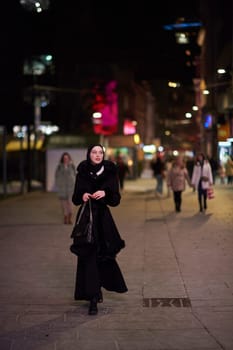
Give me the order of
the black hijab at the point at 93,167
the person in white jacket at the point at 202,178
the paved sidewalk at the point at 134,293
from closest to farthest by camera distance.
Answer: the paved sidewalk at the point at 134,293 → the black hijab at the point at 93,167 → the person in white jacket at the point at 202,178

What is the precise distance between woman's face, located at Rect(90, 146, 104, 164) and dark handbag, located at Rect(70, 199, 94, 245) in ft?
1.46

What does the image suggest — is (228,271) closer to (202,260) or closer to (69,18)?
(202,260)

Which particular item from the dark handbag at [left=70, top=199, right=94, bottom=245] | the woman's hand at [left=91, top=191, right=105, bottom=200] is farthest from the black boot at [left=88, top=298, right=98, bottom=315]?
the woman's hand at [left=91, top=191, right=105, bottom=200]

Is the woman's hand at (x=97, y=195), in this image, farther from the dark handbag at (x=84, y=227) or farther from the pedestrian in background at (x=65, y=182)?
the pedestrian in background at (x=65, y=182)

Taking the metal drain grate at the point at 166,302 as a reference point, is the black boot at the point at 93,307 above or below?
above

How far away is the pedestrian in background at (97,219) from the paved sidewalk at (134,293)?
0.34m

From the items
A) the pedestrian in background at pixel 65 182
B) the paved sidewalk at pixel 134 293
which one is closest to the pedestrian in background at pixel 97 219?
the paved sidewalk at pixel 134 293

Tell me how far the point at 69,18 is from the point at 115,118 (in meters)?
9.74

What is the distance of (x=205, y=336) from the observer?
20.5 feet

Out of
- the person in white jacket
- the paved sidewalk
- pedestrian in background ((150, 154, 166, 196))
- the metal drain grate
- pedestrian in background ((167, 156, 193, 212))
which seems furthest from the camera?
pedestrian in background ((150, 154, 166, 196))

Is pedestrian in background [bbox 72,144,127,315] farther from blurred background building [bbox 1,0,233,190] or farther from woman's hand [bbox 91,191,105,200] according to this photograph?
blurred background building [bbox 1,0,233,190]

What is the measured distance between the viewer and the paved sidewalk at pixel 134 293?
244 inches

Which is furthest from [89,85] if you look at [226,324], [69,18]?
[226,324]

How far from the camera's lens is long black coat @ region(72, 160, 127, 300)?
290 inches
